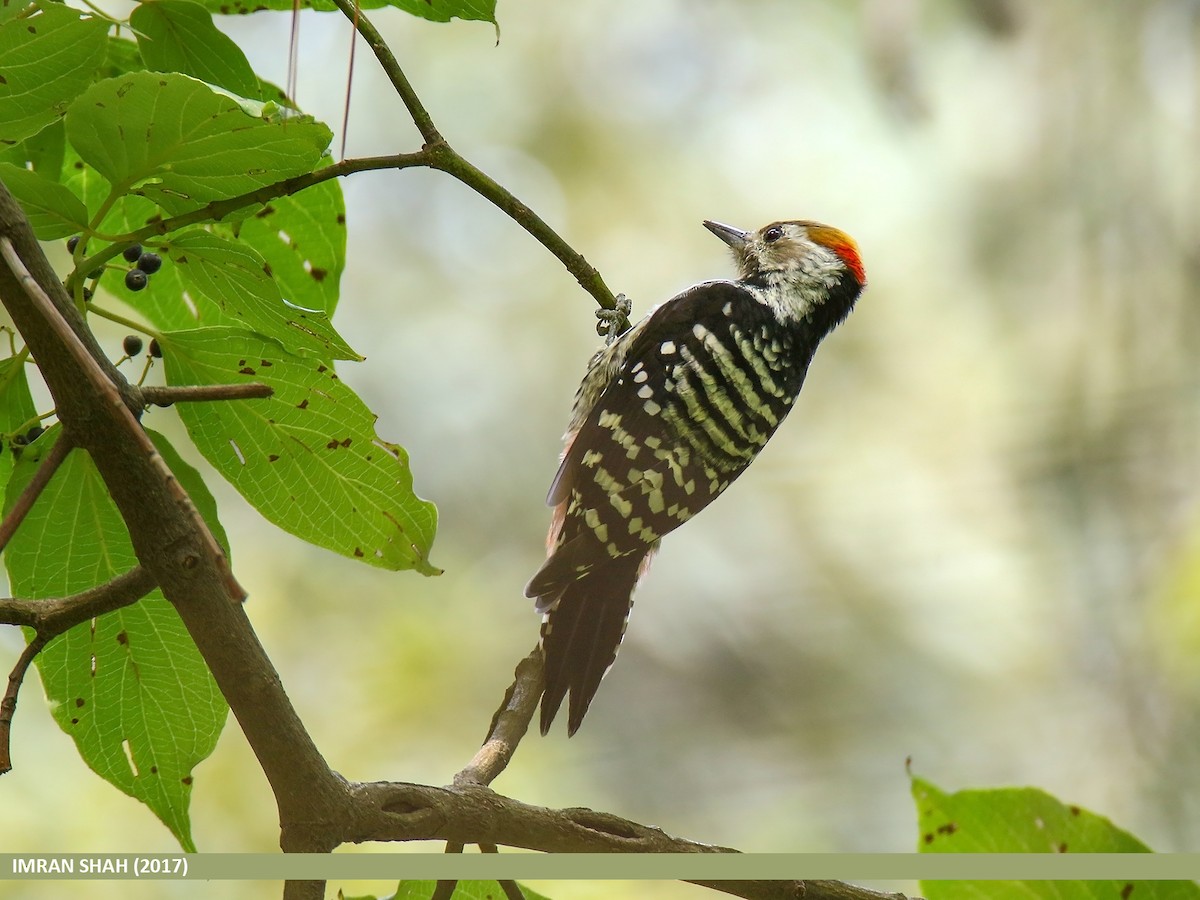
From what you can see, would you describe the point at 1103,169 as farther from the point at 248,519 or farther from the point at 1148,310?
the point at 248,519

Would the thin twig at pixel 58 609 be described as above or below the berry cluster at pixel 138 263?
below

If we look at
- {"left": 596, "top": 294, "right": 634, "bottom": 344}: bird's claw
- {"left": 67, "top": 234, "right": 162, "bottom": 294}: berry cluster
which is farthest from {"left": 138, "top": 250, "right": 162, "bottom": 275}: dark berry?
{"left": 596, "top": 294, "right": 634, "bottom": 344}: bird's claw

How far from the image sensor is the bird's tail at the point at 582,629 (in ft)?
4.38

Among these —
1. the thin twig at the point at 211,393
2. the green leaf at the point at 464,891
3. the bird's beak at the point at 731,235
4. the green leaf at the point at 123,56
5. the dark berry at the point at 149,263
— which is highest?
the bird's beak at the point at 731,235

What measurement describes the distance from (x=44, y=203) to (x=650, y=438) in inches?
35.9

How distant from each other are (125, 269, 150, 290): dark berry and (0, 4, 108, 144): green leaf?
158 millimetres

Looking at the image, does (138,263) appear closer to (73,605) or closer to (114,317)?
(114,317)

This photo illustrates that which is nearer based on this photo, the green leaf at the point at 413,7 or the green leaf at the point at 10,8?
the green leaf at the point at 10,8

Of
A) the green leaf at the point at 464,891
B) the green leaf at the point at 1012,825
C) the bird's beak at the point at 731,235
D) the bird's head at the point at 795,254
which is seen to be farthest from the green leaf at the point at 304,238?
the bird's beak at the point at 731,235

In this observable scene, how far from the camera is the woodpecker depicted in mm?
1425

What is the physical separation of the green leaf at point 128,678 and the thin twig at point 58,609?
188mm

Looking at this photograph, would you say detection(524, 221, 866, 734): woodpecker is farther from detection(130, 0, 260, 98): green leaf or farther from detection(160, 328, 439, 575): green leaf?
detection(130, 0, 260, 98): green leaf

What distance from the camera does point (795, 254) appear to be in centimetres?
195

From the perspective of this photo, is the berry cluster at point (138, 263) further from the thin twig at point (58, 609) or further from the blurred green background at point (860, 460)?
the blurred green background at point (860, 460)
